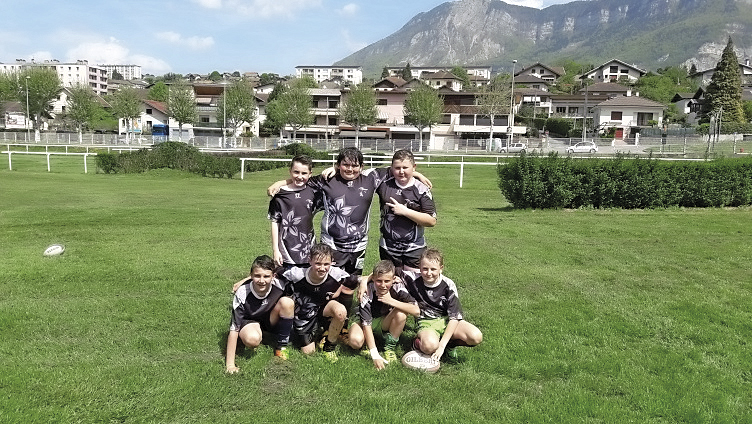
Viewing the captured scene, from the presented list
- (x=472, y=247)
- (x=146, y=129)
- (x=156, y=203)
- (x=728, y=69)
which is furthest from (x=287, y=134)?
(x=472, y=247)

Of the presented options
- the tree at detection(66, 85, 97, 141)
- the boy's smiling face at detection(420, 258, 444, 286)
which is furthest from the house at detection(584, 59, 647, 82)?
the boy's smiling face at detection(420, 258, 444, 286)

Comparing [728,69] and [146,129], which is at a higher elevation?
[728,69]

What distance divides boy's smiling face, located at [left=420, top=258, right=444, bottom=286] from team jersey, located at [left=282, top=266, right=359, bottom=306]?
2.02 feet

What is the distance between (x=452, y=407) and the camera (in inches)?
147

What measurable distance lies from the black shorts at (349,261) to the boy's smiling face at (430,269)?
0.60 metres

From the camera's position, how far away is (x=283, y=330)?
15.1ft

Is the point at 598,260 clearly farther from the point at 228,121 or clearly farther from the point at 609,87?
the point at 609,87

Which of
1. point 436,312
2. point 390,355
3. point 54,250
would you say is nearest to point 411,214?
point 436,312

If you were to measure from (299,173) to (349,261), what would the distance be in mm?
845

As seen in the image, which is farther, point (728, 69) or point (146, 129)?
point (146, 129)

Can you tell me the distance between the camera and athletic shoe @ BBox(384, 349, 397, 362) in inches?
178

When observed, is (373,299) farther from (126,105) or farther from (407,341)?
(126,105)

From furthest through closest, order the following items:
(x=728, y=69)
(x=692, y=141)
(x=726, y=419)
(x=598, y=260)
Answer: (x=728, y=69) → (x=692, y=141) → (x=598, y=260) → (x=726, y=419)

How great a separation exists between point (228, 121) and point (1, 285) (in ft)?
208
